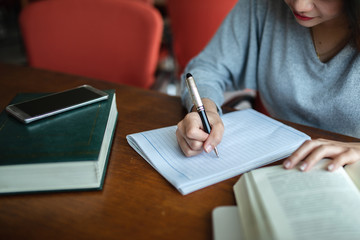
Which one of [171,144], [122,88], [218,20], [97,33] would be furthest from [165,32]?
[171,144]

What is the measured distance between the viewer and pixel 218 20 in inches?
77.2

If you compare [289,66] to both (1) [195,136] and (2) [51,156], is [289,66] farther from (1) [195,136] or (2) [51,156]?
(2) [51,156]

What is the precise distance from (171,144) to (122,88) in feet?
1.30

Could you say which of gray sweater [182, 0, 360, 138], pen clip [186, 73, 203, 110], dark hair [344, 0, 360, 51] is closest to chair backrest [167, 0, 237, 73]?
A: gray sweater [182, 0, 360, 138]

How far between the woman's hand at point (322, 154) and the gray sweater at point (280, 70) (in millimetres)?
294

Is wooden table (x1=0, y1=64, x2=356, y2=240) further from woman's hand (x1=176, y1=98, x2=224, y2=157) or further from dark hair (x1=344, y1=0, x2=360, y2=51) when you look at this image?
dark hair (x1=344, y1=0, x2=360, y2=51)

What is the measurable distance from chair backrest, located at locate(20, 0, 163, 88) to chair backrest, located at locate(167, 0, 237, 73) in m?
0.64

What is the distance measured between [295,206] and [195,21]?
1674 mm

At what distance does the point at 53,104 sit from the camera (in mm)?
727

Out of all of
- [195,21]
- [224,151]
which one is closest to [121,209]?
[224,151]

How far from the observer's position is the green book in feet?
1.79

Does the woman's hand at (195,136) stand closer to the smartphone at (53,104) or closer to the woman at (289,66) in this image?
the woman at (289,66)

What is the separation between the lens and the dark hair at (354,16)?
72 centimetres

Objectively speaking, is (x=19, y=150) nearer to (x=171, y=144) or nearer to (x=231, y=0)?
(x=171, y=144)
